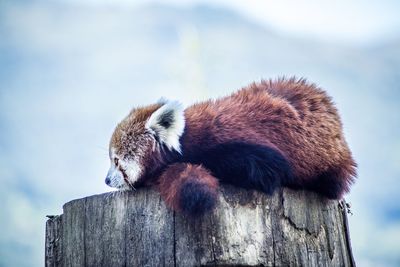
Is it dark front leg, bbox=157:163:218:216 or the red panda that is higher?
the red panda

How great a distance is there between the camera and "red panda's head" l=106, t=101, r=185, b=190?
2758mm

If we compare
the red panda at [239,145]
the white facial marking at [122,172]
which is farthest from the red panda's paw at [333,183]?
the white facial marking at [122,172]

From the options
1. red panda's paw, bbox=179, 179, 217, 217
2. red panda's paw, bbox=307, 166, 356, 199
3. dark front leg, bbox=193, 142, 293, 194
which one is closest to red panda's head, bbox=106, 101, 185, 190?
dark front leg, bbox=193, 142, 293, 194

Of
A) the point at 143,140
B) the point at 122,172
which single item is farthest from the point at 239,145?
the point at 122,172

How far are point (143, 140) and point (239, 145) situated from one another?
45 centimetres

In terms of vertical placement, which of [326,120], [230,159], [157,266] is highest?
[326,120]

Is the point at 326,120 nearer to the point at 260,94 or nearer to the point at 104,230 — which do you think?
the point at 260,94

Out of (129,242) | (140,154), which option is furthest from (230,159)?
(129,242)

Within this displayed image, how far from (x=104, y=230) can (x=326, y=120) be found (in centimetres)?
128

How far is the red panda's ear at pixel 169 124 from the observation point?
277cm

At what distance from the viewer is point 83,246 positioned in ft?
8.42

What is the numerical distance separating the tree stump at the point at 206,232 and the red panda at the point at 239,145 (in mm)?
98

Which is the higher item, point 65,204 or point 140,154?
point 140,154

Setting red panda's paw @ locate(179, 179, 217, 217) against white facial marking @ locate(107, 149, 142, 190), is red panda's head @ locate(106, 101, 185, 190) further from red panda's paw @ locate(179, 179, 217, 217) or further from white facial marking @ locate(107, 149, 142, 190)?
red panda's paw @ locate(179, 179, 217, 217)
